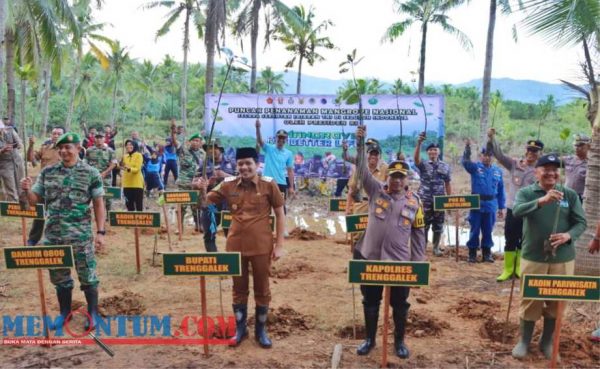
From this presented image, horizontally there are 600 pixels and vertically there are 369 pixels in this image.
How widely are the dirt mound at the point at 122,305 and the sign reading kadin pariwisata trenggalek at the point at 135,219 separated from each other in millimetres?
1003

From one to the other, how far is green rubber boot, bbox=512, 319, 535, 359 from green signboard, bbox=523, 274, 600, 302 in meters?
0.74

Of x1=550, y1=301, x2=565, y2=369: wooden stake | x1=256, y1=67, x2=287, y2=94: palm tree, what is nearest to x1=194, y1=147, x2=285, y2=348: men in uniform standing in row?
x1=550, y1=301, x2=565, y2=369: wooden stake

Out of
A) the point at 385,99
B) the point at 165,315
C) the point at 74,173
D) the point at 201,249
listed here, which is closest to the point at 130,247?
the point at 201,249

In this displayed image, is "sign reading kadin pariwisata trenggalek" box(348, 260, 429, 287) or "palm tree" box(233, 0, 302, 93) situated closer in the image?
"sign reading kadin pariwisata trenggalek" box(348, 260, 429, 287)

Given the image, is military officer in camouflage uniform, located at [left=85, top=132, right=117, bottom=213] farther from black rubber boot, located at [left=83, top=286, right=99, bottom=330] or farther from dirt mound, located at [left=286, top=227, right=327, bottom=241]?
black rubber boot, located at [left=83, top=286, right=99, bottom=330]

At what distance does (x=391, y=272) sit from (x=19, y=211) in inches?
193

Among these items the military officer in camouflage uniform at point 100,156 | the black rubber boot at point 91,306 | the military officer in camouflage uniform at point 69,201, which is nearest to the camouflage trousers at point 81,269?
the military officer in camouflage uniform at point 69,201

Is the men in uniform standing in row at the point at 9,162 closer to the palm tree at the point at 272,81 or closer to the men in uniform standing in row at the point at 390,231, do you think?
the men in uniform standing in row at the point at 390,231

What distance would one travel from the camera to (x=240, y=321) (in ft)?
15.5

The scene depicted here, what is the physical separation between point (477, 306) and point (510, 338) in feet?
2.87

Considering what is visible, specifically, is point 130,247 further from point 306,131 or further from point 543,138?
point 543,138

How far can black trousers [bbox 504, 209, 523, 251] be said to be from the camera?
6.77 metres

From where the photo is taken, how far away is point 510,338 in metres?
5.18

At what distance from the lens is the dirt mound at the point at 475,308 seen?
576 centimetres
